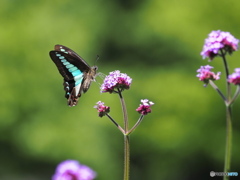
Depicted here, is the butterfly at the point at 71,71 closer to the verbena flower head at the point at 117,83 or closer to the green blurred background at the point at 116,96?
the verbena flower head at the point at 117,83

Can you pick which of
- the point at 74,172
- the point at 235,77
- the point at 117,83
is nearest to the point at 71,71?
the point at 117,83

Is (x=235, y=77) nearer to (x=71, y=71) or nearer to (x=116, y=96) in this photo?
(x=71, y=71)

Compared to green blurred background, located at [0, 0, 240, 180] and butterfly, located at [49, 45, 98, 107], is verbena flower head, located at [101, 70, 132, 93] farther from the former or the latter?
green blurred background, located at [0, 0, 240, 180]

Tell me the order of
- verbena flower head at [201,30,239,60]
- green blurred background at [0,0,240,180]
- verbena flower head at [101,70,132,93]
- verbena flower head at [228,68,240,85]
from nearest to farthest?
verbena flower head at [228,68,240,85]
verbena flower head at [201,30,239,60]
verbena flower head at [101,70,132,93]
green blurred background at [0,0,240,180]

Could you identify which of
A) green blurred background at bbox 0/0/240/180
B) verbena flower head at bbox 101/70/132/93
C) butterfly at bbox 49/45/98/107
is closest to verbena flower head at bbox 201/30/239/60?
verbena flower head at bbox 101/70/132/93

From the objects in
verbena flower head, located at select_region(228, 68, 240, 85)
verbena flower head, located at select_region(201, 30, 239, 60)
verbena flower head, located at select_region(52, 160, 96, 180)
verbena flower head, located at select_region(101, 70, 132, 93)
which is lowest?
verbena flower head, located at select_region(52, 160, 96, 180)

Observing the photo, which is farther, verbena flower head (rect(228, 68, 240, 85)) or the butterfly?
the butterfly
